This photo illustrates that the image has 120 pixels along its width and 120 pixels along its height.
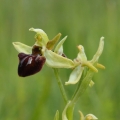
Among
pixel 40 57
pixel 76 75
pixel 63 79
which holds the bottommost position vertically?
pixel 63 79

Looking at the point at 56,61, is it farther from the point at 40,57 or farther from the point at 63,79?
the point at 63,79

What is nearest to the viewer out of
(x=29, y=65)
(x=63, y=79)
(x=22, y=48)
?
(x=29, y=65)

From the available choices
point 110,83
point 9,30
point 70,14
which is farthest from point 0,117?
point 70,14

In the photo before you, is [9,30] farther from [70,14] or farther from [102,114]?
[102,114]

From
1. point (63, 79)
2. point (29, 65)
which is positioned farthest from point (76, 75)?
point (63, 79)

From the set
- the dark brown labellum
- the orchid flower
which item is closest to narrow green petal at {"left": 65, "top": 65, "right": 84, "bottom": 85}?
the orchid flower

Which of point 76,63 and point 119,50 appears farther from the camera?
point 119,50
